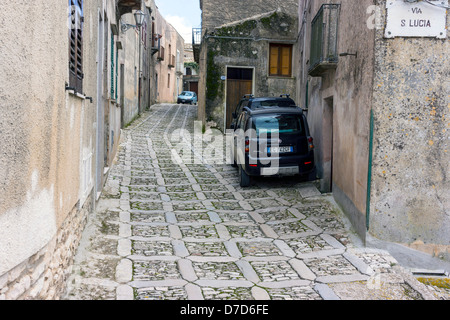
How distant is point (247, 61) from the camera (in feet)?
58.2

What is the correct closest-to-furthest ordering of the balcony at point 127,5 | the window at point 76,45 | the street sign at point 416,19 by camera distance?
the window at point 76,45, the street sign at point 416,19, the balcony at point 127,5

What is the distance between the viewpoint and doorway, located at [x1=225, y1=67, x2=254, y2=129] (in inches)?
703

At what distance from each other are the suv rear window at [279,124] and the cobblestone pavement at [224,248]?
4.02 feet

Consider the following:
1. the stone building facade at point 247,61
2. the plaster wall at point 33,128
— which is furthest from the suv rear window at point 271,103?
the plaster wall at point 33,128

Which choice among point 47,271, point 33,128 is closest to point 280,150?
point 47,271

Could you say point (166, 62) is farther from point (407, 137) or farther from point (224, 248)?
point (407, 137)

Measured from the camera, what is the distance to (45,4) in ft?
11.6

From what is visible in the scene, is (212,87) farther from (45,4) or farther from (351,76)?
(45,4)

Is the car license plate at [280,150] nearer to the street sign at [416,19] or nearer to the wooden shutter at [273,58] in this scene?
the street sign at [416,19]

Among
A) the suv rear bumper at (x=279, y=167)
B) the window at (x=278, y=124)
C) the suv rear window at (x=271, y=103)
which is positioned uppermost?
the suv rear window at (x=271, y=103)

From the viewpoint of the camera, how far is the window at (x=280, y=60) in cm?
1797
